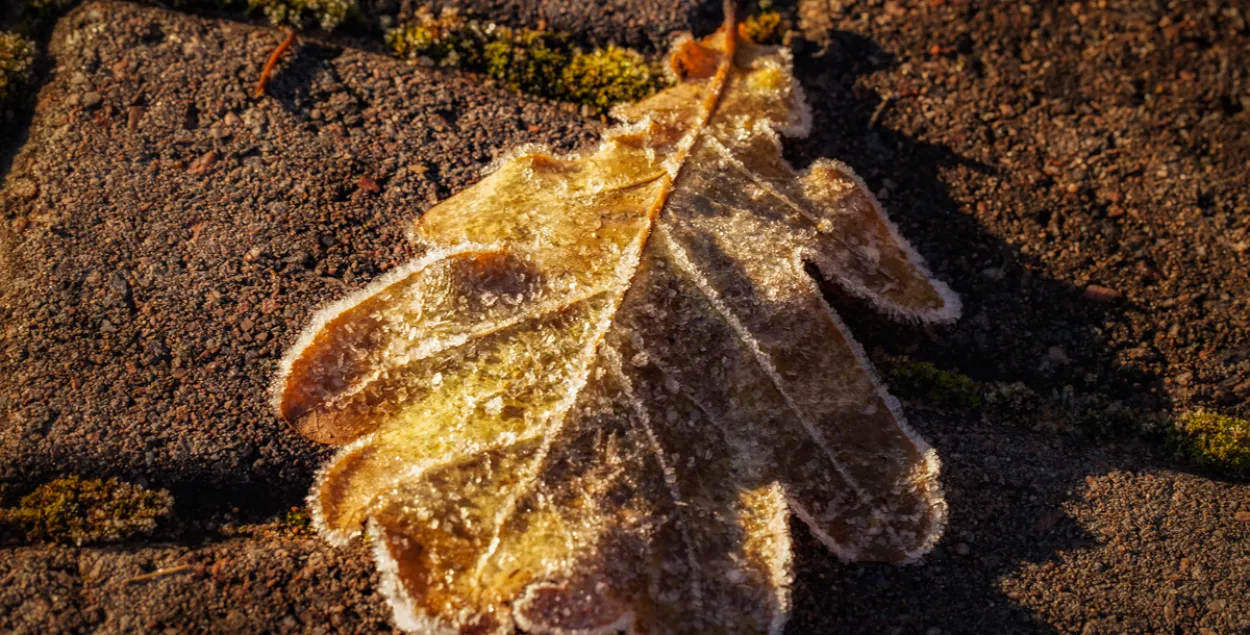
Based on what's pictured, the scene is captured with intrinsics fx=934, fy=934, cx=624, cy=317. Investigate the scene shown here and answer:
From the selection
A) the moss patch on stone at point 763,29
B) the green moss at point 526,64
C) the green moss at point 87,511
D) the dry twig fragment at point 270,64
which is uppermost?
the moss patch on stone at point 763,29

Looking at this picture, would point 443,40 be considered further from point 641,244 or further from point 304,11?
point 641,244

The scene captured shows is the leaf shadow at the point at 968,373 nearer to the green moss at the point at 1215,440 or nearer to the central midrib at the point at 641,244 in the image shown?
the green moss at the point at 1215,440

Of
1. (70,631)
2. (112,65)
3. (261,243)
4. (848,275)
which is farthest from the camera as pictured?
(112,65)

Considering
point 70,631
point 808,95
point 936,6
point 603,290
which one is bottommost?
point 70,631

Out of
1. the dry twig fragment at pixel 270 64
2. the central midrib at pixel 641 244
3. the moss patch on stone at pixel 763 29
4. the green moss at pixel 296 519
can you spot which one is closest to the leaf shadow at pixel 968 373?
the moss patch on stone at pixel 763 29

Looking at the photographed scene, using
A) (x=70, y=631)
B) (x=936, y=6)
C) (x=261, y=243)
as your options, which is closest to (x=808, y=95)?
(x=936, y=6)

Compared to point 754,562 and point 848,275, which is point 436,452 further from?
point 848,275

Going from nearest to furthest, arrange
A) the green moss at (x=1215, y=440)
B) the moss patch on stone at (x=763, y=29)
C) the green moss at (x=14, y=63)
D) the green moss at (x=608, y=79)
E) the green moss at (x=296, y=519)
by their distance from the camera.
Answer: the green moss at (x=296, y=519) < the green moss at (x=1215, y=440) < the green moss at (x=14, y=63) < the green moss at (x=608, y=79) < the moss patch on stone at (x=763, y=29)
